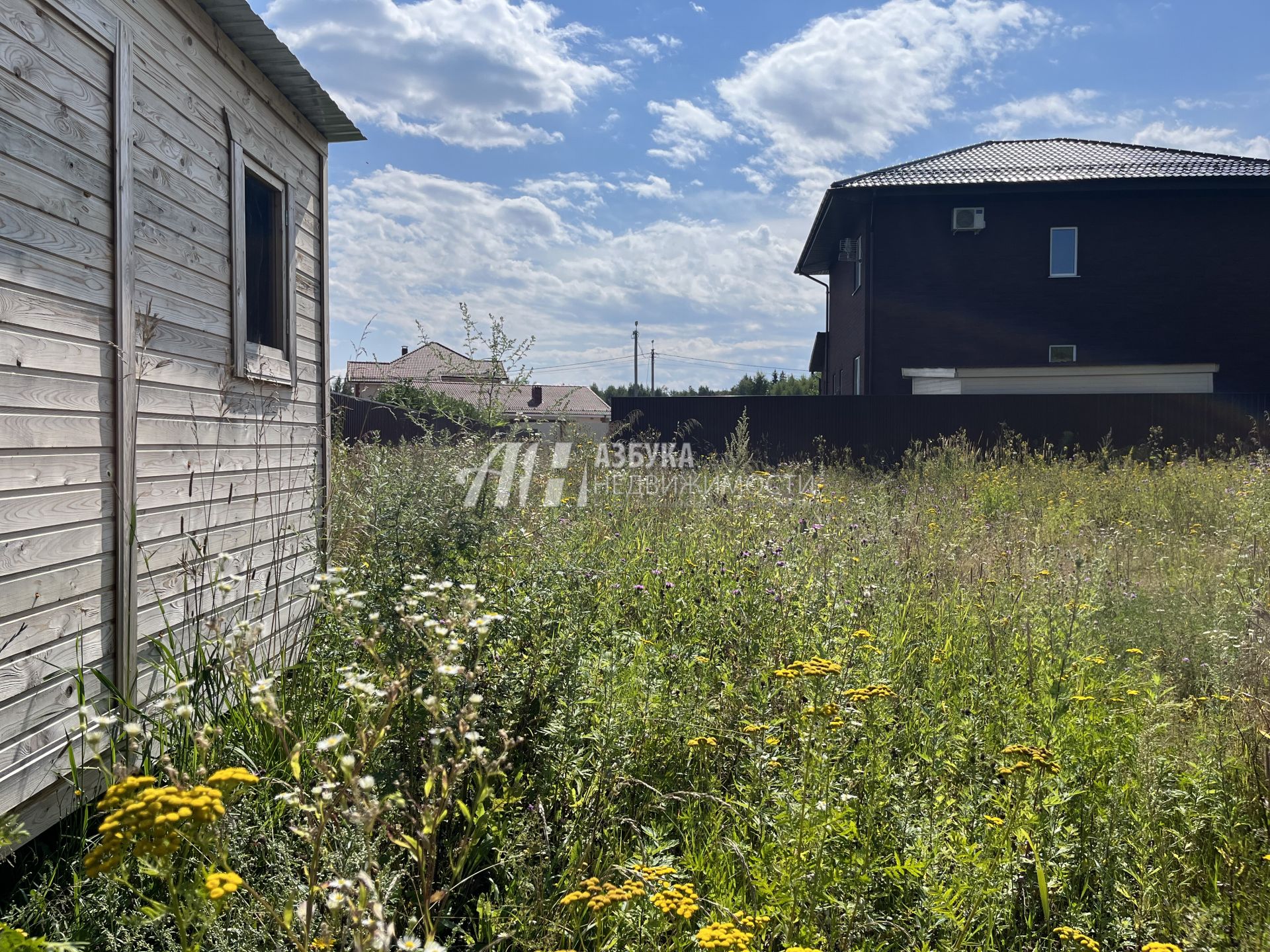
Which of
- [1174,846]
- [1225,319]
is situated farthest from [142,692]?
[1225,319]

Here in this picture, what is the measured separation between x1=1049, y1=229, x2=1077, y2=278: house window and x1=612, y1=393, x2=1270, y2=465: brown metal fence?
161 inches

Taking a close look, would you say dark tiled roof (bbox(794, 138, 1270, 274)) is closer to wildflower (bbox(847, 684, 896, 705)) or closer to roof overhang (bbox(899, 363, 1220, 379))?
roof overhang (bbox(899, 363, 1220, 379))

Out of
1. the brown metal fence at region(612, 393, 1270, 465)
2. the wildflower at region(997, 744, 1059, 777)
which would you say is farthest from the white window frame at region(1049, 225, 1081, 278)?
the wildflower at region(997, 744, 1059, 777)

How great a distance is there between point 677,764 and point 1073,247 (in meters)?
18.7

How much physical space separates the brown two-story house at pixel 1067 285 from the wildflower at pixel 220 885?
58.9ft

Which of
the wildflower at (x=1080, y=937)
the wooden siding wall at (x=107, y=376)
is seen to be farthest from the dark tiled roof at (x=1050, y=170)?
the wildflower at (x=1080, y=937)

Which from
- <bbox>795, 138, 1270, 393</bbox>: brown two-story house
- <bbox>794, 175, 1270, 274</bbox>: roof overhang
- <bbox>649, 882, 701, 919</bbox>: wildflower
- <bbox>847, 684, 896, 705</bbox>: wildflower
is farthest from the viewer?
<bbox>795, 138, 1270, 393</bbox>: brown two-story house

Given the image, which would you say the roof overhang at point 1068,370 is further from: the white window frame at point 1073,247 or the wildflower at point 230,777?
the wildflower at point 230,777

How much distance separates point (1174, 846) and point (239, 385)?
4.57 meters

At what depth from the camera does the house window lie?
1803 centimetres

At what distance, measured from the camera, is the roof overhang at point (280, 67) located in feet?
13.8

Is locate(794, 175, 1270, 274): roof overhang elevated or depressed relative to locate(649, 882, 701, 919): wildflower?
elevated

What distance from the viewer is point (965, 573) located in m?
5.47

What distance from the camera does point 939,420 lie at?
1548cm
